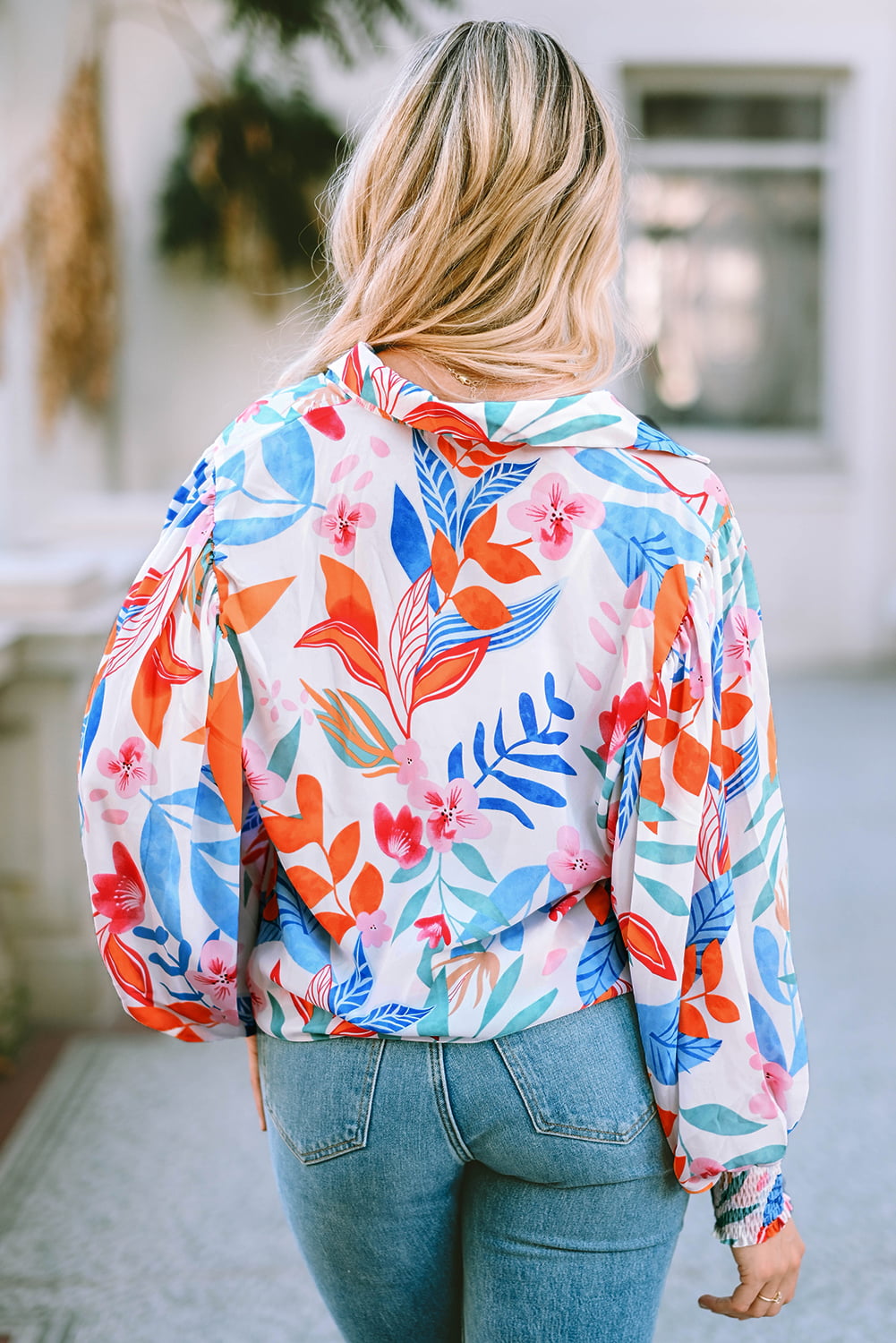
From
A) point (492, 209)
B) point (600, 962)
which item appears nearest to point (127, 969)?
point (600, 962)

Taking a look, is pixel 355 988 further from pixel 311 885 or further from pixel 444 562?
pixel 444 562

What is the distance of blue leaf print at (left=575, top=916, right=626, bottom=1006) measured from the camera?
87cm

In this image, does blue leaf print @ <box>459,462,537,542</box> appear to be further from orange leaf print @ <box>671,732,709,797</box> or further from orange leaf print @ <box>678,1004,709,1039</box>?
orange leaf print @ <box>678,1004,709,1039</box>

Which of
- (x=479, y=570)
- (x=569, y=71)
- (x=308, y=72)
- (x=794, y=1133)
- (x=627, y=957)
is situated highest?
(x=308, y=72)

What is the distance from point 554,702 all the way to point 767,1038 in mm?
304

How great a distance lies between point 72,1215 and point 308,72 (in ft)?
18.3

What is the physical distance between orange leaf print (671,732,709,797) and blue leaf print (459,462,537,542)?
21cm

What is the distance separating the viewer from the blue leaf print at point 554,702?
85cm

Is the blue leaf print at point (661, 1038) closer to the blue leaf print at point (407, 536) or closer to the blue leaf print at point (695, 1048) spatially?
the blue leaf print at point (695, 1048)

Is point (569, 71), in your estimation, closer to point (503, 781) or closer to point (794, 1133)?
point (503, 781)

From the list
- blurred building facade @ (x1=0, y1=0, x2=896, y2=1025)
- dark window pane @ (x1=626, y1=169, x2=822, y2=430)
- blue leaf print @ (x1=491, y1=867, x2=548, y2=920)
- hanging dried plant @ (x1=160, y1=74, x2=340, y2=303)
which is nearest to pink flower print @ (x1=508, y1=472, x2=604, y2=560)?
blue leaf print @ (x1=491, y1=867, x2=548, y2=920)

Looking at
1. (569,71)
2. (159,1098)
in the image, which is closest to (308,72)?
(159,1098)

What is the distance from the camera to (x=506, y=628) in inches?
33.3

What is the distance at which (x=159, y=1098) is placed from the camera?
257cm
